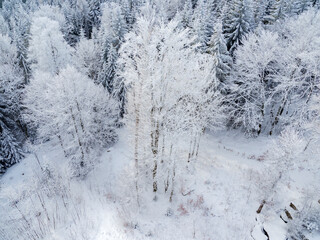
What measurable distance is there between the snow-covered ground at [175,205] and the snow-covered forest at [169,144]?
84 millimetres

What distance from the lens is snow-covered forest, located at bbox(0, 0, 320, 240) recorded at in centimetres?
1173

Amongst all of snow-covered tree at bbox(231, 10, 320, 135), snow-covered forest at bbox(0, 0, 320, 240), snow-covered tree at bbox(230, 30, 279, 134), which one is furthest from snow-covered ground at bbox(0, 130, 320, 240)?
snow-covered tree at bbox(231, 10, 320, 135)

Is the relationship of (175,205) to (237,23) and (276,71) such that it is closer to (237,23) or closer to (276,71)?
(276,71)

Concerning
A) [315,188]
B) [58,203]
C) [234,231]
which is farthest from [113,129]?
[315,188]

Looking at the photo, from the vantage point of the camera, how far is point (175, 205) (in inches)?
591

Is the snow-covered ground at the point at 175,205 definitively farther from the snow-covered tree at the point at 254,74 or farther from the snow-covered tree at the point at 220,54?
the snow-covered tree at the point at 220,54

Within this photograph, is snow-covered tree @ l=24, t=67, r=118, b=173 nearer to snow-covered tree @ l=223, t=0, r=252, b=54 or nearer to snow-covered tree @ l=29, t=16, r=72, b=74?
snow-covered tree @ l=29, t=16, r=72, b=74

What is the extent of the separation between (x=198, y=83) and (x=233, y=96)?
33.8 ft

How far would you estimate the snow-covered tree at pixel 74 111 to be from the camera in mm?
→ 19438

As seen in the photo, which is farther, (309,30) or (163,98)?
(309,30)

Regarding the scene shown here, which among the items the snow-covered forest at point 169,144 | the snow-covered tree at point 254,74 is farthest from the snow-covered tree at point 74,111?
the snow-covered tree at point 254,74

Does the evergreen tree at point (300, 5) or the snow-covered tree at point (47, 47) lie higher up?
the evergreen tree at point (300, 5)

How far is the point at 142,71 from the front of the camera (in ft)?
36.1

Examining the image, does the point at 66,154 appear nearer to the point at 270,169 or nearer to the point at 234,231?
the point at 234,231
